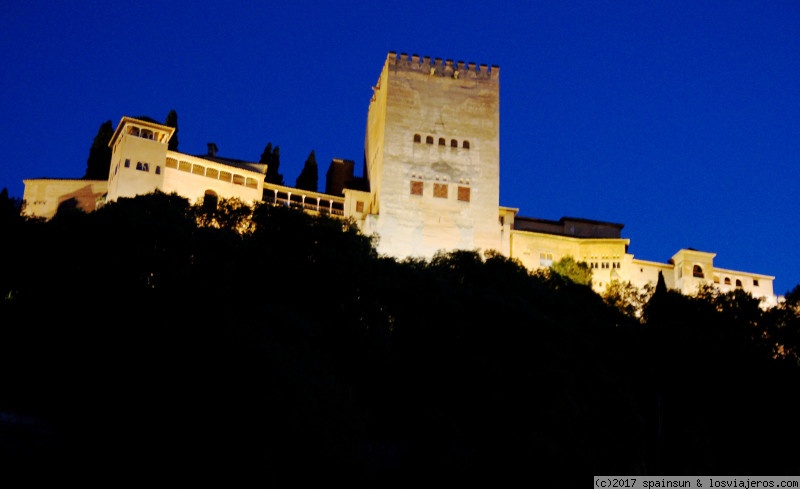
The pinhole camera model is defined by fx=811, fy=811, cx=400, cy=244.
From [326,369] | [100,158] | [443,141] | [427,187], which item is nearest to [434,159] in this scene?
[443,141]

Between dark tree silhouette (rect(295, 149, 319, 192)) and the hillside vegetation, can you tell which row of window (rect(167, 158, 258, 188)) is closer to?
dark tree silhouette (rect(295, 149, 319, 192))

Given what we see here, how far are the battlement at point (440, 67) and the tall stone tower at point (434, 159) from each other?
2.5 inches

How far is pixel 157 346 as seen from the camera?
18.8 metres

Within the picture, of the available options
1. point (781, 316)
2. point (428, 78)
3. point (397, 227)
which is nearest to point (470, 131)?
point (428, 78)

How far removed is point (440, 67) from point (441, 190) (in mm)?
9312

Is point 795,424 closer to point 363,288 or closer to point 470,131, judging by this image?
point 363,288

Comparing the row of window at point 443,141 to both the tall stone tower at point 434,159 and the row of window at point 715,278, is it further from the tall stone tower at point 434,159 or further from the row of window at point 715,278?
the row of window at point 715,278

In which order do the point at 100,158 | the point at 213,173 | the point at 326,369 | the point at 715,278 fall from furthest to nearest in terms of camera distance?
1. the point at 715,278
2. the point at 100,158
3. the point at 213,173
4. the point at 326,369

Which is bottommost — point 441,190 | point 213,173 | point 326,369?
point 326,369

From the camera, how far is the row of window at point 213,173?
43.1 meters

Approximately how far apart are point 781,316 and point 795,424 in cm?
788

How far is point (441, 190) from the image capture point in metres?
48.4

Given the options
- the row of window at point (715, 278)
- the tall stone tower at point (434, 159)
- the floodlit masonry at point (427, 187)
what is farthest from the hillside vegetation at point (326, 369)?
the row of window at point (715, 278)

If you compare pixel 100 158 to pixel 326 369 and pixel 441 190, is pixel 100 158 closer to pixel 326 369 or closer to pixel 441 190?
pixel 441 190
